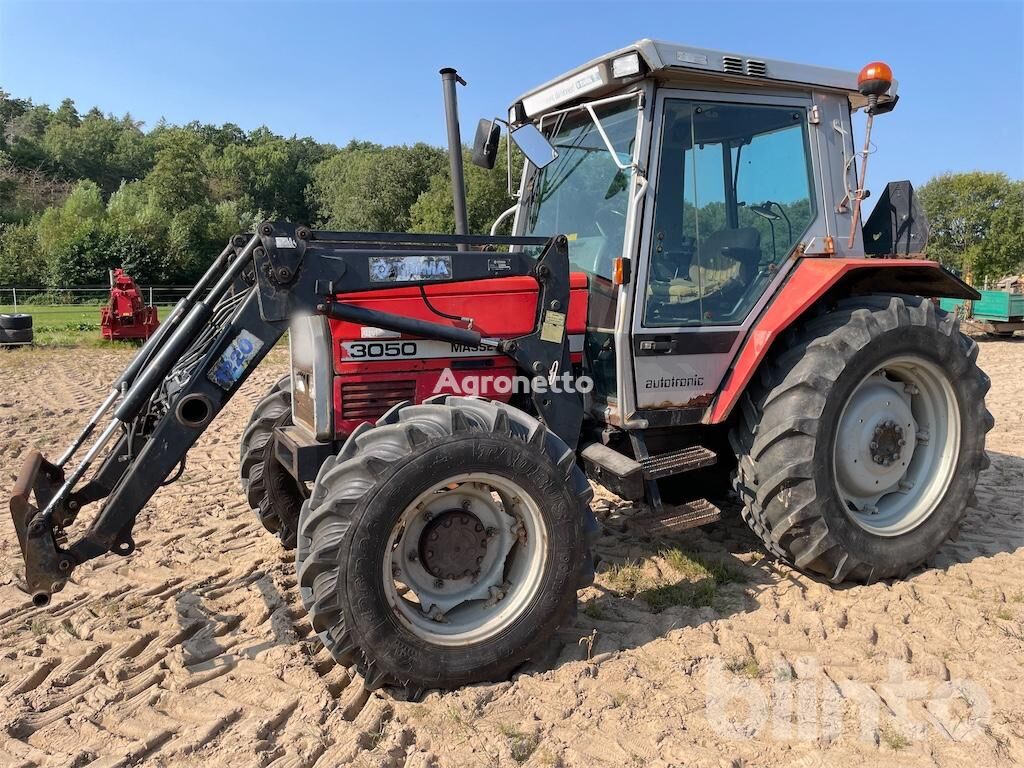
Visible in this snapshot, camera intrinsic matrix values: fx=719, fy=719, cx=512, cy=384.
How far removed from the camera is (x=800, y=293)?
3699mm

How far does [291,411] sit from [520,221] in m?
1.80

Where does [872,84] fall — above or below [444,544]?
above

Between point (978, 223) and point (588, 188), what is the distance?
29066 mm

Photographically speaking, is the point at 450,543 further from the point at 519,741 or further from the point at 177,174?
the point at 177,174

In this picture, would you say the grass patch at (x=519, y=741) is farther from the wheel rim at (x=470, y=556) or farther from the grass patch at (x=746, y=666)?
the grass patch at (x=746, y=666)

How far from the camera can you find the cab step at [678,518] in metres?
3.51

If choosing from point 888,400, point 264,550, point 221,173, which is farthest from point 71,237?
point 888,400

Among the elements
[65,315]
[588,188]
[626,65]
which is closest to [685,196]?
[588,188]

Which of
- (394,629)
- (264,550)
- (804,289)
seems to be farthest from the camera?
(264,550)

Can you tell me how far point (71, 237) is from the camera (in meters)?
32.0

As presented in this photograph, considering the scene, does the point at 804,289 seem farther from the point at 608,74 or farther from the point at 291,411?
the point at 291,411

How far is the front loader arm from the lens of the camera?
9.30 ft

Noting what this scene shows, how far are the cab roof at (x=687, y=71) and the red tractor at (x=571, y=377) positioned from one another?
2 cm

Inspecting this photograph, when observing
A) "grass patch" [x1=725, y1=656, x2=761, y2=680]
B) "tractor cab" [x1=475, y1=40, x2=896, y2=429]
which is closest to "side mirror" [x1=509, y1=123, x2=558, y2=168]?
"tractor cab" [x1=475, y1=40, x2=896, y2=429]
